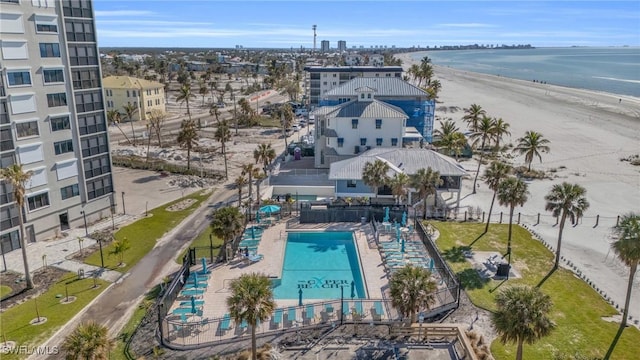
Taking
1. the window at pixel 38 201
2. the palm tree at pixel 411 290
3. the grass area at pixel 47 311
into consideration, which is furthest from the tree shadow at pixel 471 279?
the window at pixel 38 201

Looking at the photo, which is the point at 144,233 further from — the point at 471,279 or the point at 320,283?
the point at 471,279

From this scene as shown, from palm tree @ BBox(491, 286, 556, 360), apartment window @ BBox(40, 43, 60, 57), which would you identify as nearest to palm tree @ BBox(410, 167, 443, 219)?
palm tree @ BBox(491, 286, 556, 360)

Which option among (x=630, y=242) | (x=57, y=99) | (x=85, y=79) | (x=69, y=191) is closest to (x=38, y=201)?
(x=69, y=191)

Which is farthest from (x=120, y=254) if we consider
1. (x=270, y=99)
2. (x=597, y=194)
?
(x=270, y=99)

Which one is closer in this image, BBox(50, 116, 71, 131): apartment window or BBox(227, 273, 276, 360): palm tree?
BBox(227, 273, 276, 360): palm tree

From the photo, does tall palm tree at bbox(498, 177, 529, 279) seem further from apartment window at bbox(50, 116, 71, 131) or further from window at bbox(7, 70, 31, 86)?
window at bbox(7, 70, 31, 86)
